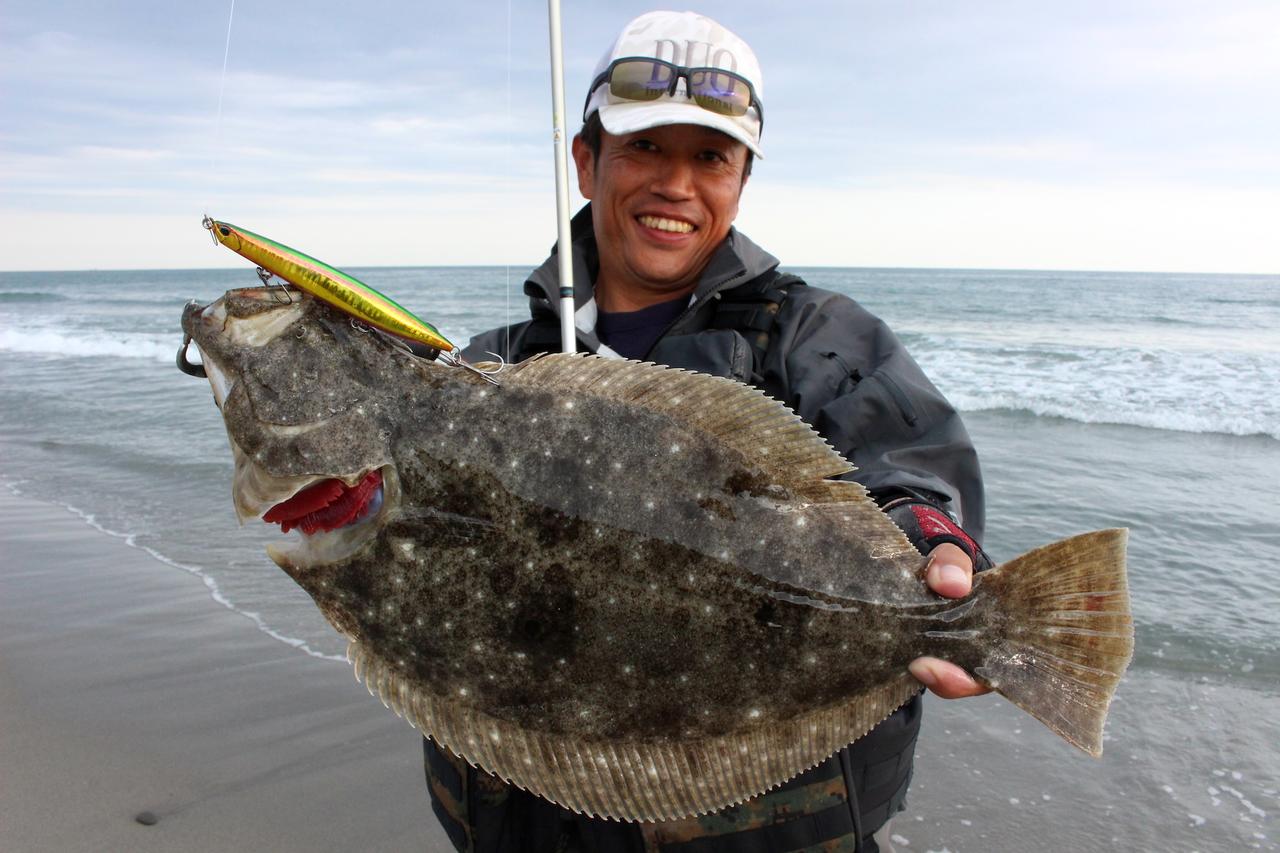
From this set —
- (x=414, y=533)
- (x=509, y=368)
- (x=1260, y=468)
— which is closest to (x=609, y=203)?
(x=509, y=368)

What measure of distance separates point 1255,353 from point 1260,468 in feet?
37.0

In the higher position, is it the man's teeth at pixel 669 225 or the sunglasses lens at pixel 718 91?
the sunglasses lens at pixel 718 91

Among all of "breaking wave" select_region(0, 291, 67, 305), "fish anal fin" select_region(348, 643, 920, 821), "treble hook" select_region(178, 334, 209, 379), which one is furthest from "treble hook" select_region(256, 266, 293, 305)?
"breaking wave" select_region(0, 291, 67, 305)

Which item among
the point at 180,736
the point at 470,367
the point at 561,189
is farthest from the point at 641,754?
the point at 180,736

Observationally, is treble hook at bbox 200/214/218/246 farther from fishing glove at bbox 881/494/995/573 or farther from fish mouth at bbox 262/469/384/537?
fishing glove at bbox 881/494/995/573

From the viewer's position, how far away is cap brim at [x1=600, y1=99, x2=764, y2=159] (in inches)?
102

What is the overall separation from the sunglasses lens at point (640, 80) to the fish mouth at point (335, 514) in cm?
159

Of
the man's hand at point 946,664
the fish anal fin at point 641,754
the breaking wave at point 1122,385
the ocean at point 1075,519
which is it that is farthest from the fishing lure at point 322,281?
the breaking wave at point 1122,385

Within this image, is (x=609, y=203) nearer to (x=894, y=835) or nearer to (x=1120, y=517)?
(x=894, y=835)

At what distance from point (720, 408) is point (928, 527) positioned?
0.60 m

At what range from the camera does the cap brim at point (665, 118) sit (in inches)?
102

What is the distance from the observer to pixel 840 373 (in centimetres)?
248

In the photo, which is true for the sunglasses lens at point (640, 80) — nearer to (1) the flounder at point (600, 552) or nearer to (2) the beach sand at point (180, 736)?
(1) the flounder at point (600, 552)

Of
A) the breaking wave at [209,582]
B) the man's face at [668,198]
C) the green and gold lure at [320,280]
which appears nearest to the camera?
the green and gold lure at [320,280]
